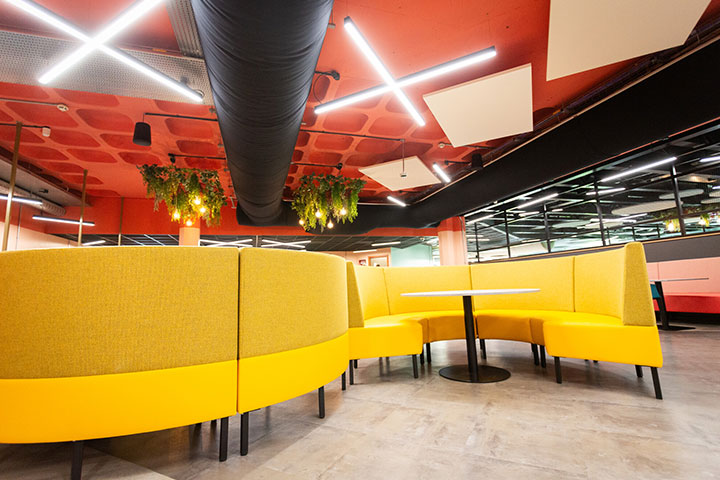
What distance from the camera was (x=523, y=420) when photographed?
1.87 meters

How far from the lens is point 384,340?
9.44 ft

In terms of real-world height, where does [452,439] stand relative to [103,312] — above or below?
below

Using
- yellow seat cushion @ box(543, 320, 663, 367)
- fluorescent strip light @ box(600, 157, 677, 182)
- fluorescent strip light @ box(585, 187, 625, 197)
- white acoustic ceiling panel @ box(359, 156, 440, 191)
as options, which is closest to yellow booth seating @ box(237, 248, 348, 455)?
yellow seat cushion @ box(543, 320, 663, 367)

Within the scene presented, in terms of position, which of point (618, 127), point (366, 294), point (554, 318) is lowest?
point (554, 318)

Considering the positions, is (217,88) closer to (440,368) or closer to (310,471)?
(310,471)

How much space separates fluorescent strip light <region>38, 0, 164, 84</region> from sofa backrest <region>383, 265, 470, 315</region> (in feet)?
11.1

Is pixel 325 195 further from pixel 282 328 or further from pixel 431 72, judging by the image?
pixel 282 328

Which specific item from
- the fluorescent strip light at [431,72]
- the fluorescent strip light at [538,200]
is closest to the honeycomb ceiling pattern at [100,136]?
the fluorescent strip light at [431,72]

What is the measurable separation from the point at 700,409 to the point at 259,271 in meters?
2.83

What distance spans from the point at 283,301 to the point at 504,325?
107 inches

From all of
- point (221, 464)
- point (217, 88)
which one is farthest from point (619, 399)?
point (217, 88)

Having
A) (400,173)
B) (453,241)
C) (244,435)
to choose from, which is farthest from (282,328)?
(453,241)

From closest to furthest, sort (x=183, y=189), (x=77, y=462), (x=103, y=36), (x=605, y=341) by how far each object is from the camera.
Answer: (x=77, y=462) → (x=605, y=341) → (x=103, y=36) → (x=183, y=189)

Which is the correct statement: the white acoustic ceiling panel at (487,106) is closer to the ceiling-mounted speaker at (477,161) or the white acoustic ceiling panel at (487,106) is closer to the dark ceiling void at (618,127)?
the dark ceiling void at (618,127)
